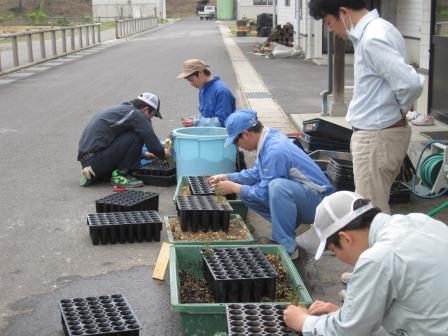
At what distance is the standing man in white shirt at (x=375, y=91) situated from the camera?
14.5 ft

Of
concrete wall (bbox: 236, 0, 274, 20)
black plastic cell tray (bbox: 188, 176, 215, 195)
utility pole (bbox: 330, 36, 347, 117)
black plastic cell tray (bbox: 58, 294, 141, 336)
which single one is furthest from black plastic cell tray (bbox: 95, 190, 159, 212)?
concrete wall (bbox: 236, 0, 274, 20)

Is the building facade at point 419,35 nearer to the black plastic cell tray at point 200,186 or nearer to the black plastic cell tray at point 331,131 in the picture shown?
the black plastic cell tray at point 331,131

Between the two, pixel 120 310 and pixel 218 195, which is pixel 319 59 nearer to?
pixel 218 195

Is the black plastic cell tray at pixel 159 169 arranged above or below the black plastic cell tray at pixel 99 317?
above

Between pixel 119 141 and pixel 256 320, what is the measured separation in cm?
455

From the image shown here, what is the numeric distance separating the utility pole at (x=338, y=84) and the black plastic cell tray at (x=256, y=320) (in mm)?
8061

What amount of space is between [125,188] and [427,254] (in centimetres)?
549

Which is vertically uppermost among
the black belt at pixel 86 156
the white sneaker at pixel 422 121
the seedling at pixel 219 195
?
the white sneaker at pixel 422 121

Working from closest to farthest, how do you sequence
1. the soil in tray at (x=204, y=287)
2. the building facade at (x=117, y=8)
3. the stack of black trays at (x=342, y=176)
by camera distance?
the soil in tray at (x=204, y=287), the stack of black trays at (x=342, y=176), the building facade at (x=117, y=8)

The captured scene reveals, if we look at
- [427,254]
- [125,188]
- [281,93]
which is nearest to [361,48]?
[427,254]

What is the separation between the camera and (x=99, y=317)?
429cm

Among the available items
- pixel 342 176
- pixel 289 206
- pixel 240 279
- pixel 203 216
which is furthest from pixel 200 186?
pixel 240 279

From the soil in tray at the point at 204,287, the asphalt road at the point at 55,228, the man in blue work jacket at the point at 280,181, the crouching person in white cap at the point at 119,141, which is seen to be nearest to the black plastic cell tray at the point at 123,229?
the asphalt road at the point at 55,228

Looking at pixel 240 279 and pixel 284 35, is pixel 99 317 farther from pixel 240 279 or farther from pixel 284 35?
pixel 284 35
